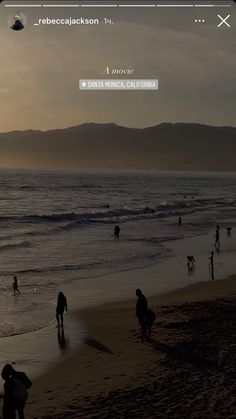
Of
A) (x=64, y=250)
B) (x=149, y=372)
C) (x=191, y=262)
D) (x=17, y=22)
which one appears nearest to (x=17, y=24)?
(x=17, y=22)

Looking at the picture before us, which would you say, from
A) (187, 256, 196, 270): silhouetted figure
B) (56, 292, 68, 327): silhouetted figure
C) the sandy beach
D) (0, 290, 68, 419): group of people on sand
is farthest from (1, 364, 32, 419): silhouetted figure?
(187, 256, 196, 270): silhouetted figure

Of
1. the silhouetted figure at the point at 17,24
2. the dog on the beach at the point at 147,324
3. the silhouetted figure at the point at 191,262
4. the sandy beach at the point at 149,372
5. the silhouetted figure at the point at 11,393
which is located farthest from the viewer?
the silhouetted figure at the point at 191,262

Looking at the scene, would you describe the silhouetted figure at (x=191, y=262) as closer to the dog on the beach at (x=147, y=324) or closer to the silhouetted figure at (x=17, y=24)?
the dog on the beach at (x=147, y=324)

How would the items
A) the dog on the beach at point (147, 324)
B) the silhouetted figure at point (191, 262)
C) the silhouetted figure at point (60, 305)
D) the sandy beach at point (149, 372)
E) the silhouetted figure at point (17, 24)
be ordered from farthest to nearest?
1. the silhouetted figure at point (191, 262)
2. the silhouetted figure at point (60, 305)
3. the dog on the beach at point (147, 324)
4. the sandy beach at point (149, 372)
5. the silhouetted figure at point (17, 24)

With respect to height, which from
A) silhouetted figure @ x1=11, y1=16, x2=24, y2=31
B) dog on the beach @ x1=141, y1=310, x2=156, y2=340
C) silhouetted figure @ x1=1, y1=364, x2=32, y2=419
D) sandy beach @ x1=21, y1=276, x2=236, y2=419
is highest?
silhouetted figure @ x1=11, y1=16, x2=24, y2=31

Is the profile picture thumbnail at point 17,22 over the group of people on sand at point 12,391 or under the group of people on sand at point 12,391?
over

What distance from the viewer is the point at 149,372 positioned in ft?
35.8

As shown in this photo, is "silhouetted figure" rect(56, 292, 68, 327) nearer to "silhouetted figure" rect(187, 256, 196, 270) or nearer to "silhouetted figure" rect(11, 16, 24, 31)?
"silhouetted figure" rect(11, 16, 24, 31)

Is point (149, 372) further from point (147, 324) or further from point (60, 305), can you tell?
point (60, 305)

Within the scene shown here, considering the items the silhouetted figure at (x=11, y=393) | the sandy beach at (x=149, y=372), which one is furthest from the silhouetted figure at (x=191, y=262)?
the silhouetted figure at (x=11, y=393)

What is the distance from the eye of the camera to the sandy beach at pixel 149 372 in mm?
9180

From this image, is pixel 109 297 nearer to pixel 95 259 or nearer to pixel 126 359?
pixel 126 359

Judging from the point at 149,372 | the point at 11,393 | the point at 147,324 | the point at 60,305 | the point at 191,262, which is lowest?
the point at 149,372

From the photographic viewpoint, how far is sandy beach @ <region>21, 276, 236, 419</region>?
361 inches
